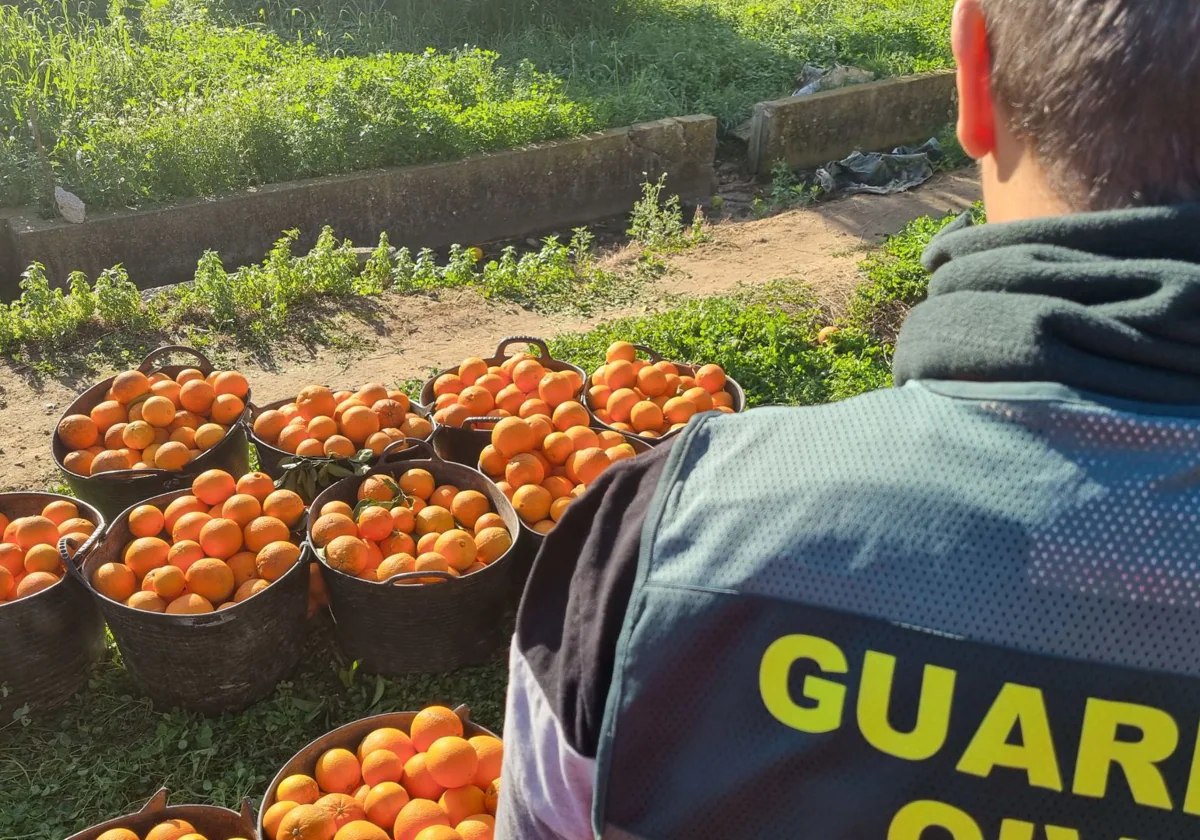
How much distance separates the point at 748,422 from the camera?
1.06 m

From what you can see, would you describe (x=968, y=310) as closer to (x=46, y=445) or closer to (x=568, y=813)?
(x=568, y=813)

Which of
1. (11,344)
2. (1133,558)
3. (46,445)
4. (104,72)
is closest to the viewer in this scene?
(1133,558)

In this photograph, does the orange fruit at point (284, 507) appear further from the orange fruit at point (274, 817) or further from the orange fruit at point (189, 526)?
the orange fruit at point (274, 817)

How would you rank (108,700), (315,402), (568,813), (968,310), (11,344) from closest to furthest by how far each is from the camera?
(968,310) < (568,813) < (108,700) < (315,402) < (11,344)

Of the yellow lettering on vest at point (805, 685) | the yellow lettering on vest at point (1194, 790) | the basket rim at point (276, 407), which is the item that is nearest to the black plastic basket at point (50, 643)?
the basket rim at point (276, 407)

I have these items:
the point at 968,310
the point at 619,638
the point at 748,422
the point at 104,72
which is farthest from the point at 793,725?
the point at 104,72

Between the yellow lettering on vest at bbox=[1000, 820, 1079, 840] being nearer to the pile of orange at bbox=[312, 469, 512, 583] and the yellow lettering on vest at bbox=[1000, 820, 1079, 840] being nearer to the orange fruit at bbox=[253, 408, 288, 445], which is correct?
the pile of orange at bbox=[312, 469, 512, 583]

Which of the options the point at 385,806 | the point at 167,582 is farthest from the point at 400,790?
the point at 167,582

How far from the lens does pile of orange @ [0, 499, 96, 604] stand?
3105mm

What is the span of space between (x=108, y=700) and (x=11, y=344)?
3036 millimetres

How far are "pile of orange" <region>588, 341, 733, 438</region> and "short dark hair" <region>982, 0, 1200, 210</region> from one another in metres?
2.83

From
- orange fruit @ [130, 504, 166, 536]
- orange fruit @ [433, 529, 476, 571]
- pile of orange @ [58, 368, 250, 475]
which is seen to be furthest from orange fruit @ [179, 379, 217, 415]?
orange fruit @ [433, 529, 476, 571]

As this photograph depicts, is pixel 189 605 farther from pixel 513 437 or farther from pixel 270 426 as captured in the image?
pixel 513 437

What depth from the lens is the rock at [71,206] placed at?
7191 mm
